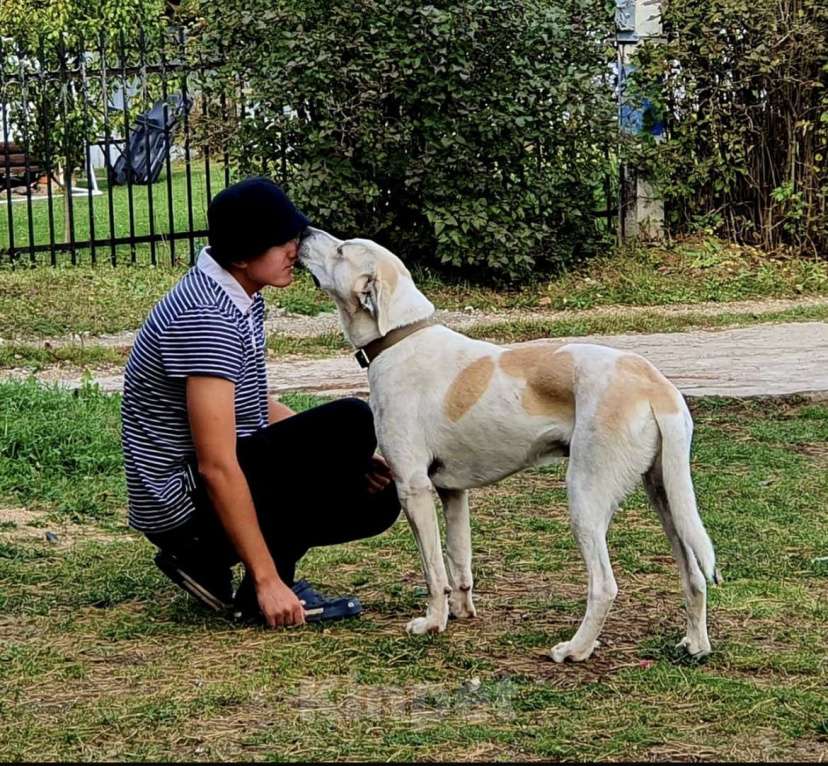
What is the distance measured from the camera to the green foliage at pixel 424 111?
11.0 meters

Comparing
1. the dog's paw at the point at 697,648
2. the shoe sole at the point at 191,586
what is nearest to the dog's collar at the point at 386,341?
the shoe sole at the point at 191,586

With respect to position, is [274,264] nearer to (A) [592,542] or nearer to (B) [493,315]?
(A) [592,542]

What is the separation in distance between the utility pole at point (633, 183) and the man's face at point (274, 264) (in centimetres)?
883

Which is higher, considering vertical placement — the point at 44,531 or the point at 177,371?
the point at 177,371

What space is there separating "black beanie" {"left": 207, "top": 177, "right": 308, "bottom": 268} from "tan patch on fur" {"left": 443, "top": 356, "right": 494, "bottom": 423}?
0.67m

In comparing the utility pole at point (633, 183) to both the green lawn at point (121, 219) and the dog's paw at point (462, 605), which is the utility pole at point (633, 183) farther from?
the dog's paw at point (462, 605)

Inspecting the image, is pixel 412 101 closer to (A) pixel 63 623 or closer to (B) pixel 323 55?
(B) pixel 323 55

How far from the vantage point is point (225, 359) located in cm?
416

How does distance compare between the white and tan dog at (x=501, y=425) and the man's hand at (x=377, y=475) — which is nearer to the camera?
the white and tan dog at (x=501, y=425)

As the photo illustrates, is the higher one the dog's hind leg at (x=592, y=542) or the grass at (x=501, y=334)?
the dog's hind leg at (x=592, y=542)

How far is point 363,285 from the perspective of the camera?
167 inches

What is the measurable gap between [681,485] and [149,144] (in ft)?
41.6

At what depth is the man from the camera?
416cm

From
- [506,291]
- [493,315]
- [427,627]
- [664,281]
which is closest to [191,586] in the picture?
[427,627]
